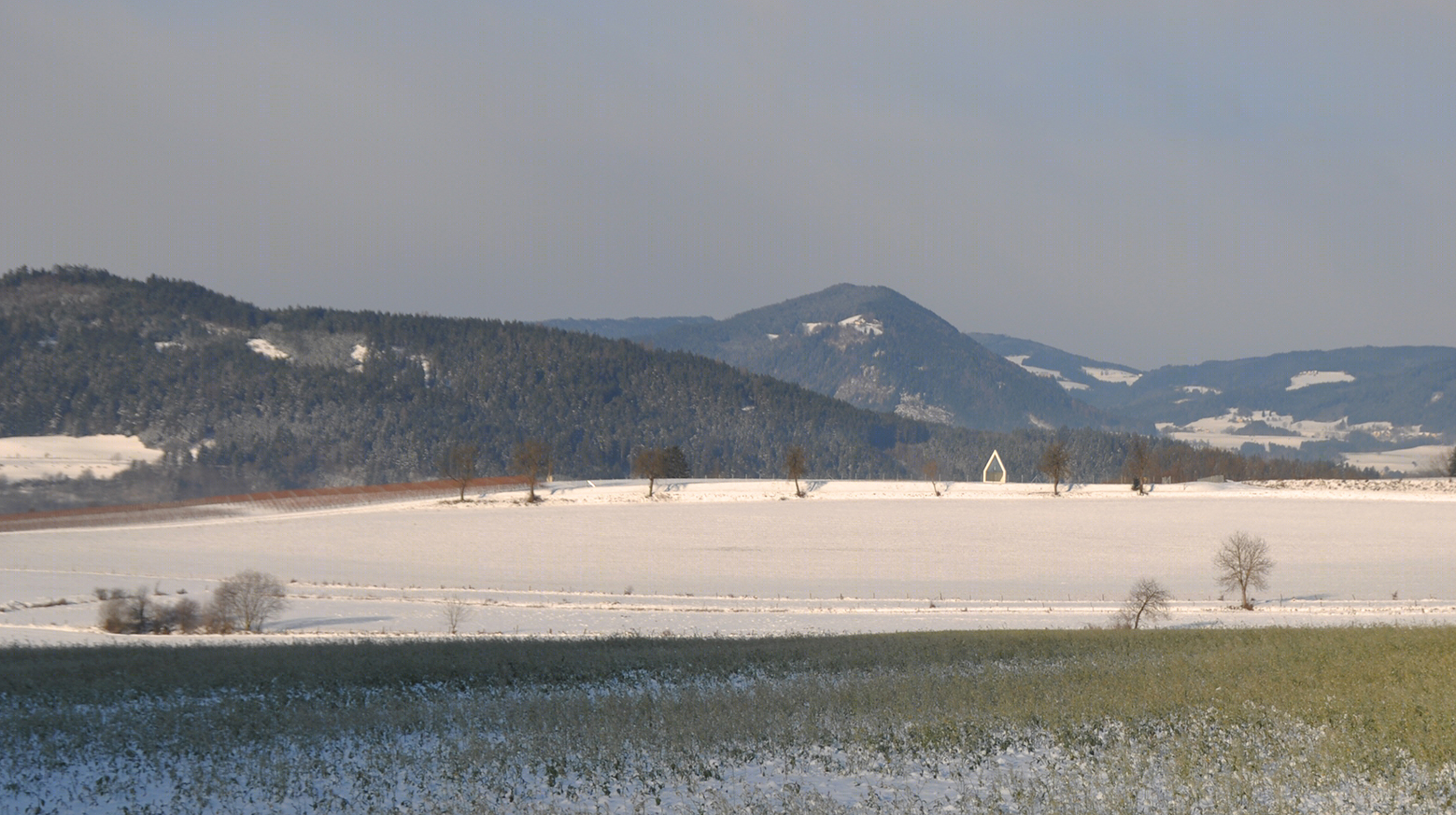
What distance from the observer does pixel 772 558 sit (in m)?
68.1

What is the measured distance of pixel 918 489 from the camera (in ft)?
313

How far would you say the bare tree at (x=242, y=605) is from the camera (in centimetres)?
4231

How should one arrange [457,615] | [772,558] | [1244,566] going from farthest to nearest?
[772,558], [1244,566], [457,615]

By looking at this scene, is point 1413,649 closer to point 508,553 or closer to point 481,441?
point 508,553

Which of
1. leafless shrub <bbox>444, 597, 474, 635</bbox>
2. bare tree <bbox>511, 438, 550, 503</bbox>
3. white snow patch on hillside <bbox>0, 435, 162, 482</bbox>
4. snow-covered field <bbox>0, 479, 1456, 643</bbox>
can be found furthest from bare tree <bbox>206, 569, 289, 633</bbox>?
white snow patch on hillside <bbox>0, 435, 162, 482</bbox>

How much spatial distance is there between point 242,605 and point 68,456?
443 feet

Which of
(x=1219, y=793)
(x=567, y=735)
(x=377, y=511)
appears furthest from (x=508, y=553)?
(x=1219, y=793)

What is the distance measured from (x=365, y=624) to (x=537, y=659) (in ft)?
76.7

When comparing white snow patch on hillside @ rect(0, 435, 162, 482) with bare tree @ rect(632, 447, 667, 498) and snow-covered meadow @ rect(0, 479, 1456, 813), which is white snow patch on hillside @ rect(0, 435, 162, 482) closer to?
bare tree @ rect(632, 447, 667, 498)

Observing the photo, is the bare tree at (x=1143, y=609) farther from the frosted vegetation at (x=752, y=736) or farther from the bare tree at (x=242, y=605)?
the bare tree at (x=242, y=605)

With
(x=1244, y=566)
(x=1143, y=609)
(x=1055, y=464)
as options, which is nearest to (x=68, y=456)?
(x=1055, y=464)

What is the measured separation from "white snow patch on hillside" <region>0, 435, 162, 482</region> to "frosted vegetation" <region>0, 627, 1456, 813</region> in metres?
141

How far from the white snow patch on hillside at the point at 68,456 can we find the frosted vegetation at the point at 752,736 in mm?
141223

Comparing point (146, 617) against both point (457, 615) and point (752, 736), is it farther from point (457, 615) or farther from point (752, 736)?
point (752, 736)
